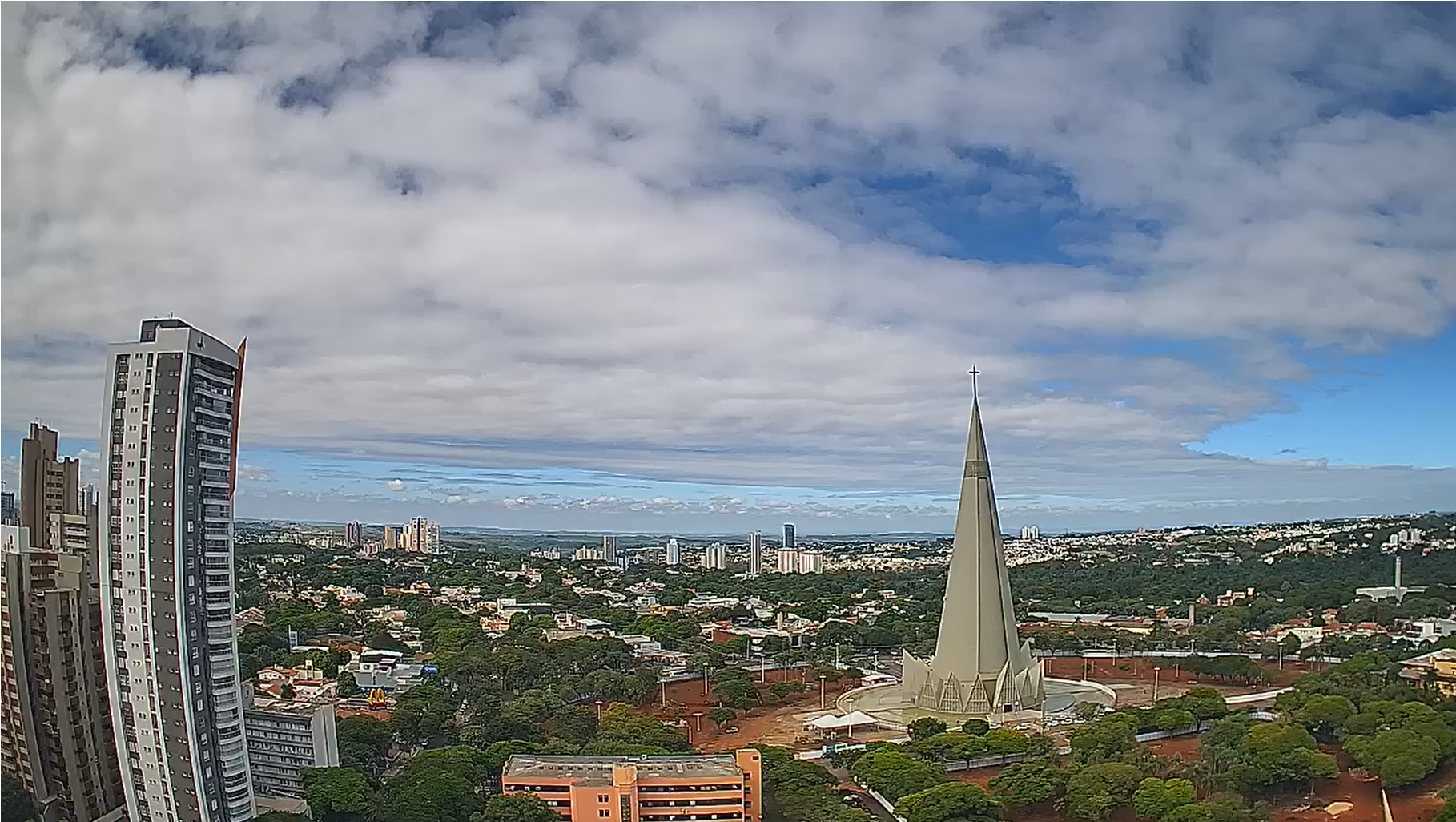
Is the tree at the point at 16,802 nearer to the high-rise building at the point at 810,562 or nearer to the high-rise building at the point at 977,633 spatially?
the high-rise building at the point at 977,633

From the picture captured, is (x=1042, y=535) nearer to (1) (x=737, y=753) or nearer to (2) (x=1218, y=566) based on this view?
(2) (x=1218, y=566)

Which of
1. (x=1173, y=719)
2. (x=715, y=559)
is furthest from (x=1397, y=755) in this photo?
(x=715, y=559)

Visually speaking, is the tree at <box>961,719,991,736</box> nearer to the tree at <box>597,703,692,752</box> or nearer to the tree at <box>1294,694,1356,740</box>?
the tree at <box>597,703,692,752</box>

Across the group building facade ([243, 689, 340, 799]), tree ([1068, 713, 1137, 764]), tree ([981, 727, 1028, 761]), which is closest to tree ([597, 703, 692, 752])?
building facade ([243, 689, 340, 799])

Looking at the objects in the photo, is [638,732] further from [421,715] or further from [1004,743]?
[1004,743]

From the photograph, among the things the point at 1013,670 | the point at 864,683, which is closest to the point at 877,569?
the point at 864,683

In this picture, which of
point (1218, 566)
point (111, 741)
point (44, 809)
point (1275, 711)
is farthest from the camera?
point (1218, 566)
